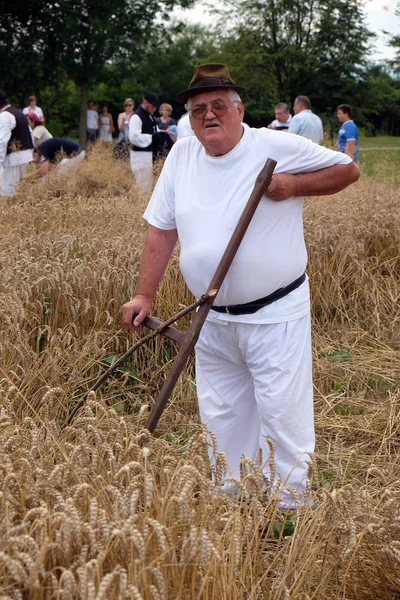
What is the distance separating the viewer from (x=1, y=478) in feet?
7.62

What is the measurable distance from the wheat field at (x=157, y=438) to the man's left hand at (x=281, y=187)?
3.21ft

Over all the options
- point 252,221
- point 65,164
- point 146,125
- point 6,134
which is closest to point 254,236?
point 252,221

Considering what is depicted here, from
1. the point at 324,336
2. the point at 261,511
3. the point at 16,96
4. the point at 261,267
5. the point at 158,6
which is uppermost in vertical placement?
the point at 158,6

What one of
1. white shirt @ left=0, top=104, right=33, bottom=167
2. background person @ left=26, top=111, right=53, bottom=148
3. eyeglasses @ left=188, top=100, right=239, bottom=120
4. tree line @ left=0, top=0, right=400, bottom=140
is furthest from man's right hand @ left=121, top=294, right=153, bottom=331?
tree line @ left=0, top=0, right=400, bottom=140

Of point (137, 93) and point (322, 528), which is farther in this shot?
point (137, 93)

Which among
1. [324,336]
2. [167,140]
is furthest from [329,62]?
[324,336]

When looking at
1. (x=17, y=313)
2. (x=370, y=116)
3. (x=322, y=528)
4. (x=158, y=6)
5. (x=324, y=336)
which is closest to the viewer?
(x=322, y=528)

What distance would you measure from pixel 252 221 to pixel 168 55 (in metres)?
37.3

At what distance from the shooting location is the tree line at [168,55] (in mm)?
29875

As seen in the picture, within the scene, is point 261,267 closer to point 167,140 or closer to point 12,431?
point 12,431

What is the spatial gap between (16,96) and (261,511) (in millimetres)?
31590

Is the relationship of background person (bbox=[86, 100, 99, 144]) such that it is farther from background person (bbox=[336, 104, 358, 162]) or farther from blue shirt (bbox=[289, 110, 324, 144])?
blue shirt (bbox=[289, 110, 324, 144])

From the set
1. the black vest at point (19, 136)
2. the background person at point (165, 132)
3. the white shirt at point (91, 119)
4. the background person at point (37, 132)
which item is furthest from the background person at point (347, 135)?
the white shirt at point (91, 119)

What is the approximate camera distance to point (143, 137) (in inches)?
443
